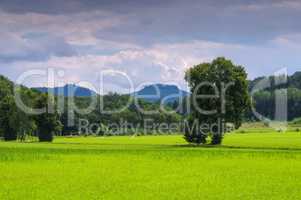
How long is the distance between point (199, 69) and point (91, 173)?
55.7 metres

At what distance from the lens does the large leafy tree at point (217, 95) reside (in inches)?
3612

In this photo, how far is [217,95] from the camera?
91062 millimetres

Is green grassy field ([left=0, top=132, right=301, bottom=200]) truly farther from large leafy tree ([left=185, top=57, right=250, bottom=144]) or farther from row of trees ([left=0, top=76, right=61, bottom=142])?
row of trees ([left=0, top=76, right=61, bottom=142])

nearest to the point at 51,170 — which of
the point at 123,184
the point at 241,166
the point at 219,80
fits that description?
the point at 123,184

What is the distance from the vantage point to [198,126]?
9494cm

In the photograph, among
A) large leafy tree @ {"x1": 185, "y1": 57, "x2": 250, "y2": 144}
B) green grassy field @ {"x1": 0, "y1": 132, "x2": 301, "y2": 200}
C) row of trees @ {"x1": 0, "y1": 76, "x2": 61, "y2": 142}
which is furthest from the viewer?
row of trees @ {"x1": 0, "y1": 76, "x2": 61, "y2": 142}

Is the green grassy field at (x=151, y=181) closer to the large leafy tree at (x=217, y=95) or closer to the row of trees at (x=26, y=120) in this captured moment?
the large leafy tree at (x=217, y=95)

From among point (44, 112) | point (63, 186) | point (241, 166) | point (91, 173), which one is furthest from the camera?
point (44, 112)

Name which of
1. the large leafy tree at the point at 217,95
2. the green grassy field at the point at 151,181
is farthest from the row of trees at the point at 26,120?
the green grassy field at the point at 151,181

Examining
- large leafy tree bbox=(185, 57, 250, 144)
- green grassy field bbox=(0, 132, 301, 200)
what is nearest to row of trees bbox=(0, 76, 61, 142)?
large leafy tree bbox=(185, 57, 250, 144)

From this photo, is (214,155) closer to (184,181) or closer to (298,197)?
(184,181)

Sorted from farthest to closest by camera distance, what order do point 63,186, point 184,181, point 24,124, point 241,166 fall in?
point 24,124 → point 241,166 → point 184,181 → point 63,186

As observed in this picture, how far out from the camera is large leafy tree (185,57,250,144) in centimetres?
9175

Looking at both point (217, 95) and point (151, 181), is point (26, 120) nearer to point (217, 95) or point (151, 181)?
point (217, 95)
